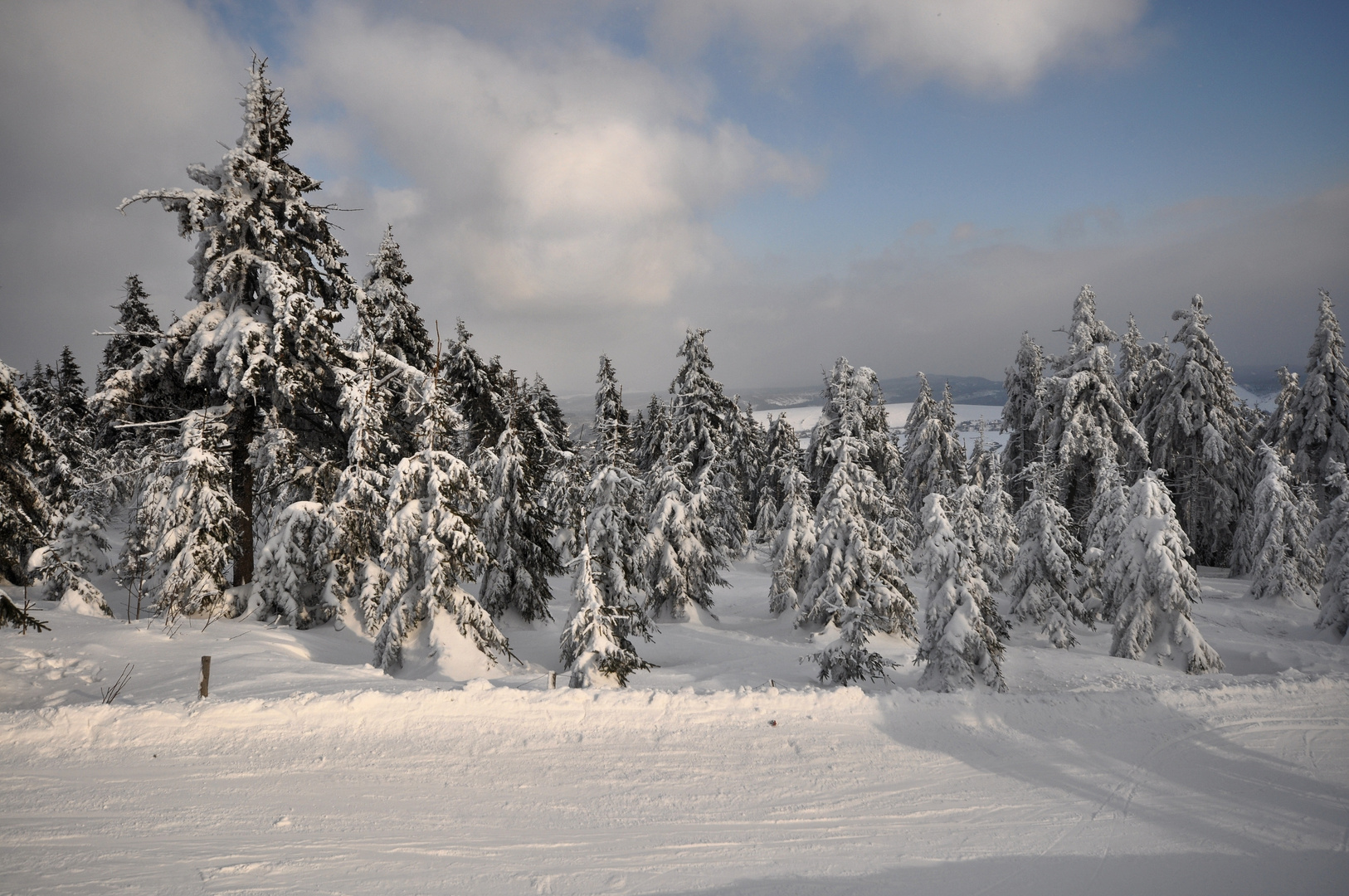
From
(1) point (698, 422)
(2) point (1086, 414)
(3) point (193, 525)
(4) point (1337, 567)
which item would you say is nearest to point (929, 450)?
(2) point (1086, 414)

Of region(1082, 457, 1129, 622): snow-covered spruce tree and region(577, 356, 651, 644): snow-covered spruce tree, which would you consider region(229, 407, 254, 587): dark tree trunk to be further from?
region(1082, 457, 1129, 622): snow-covered spruce tree

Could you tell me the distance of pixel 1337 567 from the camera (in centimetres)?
2142

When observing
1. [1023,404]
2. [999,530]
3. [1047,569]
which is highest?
[1023,404]

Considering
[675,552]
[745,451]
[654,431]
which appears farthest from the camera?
[745,451]

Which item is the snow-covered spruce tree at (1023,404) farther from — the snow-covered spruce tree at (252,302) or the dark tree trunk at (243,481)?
the dark tree trunk at (243,481)

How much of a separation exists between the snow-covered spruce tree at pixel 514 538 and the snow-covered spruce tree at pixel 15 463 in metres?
10.8

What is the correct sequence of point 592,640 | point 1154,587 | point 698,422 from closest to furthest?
point 592,640, point 1154,587, point 698,422

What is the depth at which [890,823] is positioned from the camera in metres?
8.91

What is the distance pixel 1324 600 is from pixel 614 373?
27.1 metres

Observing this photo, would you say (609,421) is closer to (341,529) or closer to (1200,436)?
(341,529)

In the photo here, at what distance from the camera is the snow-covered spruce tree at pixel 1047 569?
23.2m

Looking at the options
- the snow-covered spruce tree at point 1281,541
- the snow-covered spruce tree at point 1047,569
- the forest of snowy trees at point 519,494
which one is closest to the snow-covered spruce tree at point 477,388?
the forest of snowy trees at point 519,494

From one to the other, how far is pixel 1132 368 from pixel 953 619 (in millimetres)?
32905

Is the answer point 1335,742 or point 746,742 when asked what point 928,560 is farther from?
point 1335,742
